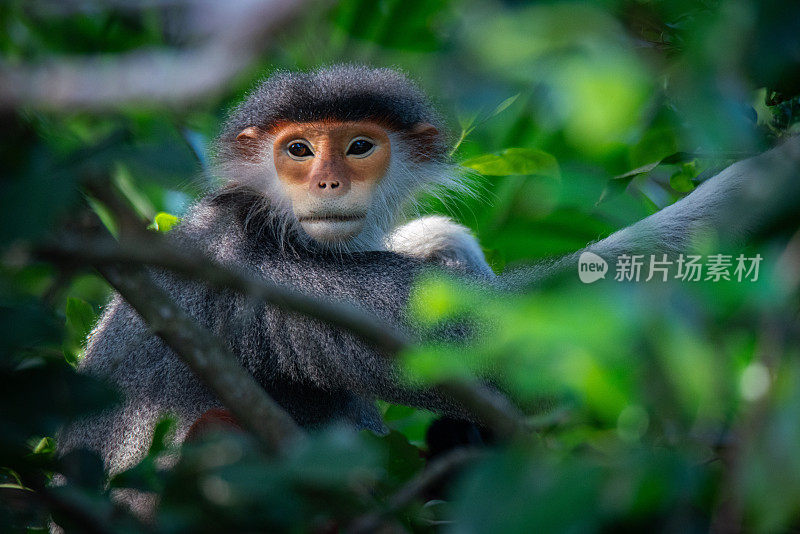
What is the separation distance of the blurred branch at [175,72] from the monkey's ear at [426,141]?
4053 mm

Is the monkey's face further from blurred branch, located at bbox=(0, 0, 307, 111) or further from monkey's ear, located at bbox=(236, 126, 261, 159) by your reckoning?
blurred branch, located at bbox=(0, 0, 307, 111)

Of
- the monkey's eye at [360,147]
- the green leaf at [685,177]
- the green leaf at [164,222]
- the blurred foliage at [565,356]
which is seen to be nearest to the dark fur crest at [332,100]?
the monkey's eye at [360,147]

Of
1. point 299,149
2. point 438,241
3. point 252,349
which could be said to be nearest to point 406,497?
point 252,349

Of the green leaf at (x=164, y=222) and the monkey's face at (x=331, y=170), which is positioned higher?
the monkey's face at (x=331, y=170)

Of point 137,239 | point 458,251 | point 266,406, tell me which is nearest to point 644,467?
point 266,406

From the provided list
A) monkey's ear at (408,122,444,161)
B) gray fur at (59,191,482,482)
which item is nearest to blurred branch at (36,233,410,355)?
gray fur at (59,191,482,482)

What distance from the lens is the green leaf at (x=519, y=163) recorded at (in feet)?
13.9

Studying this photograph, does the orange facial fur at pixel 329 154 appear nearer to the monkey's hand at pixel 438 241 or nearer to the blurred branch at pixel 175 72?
the monkey's hand at pixel 438 241

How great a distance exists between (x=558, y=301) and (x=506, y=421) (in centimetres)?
82

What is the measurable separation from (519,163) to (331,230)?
48.9 inches

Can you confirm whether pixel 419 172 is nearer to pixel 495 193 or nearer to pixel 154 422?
pixel 495 193

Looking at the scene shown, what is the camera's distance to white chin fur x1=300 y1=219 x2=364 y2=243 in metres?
4.57

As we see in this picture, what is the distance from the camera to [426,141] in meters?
5.60

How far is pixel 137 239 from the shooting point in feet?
6.72
